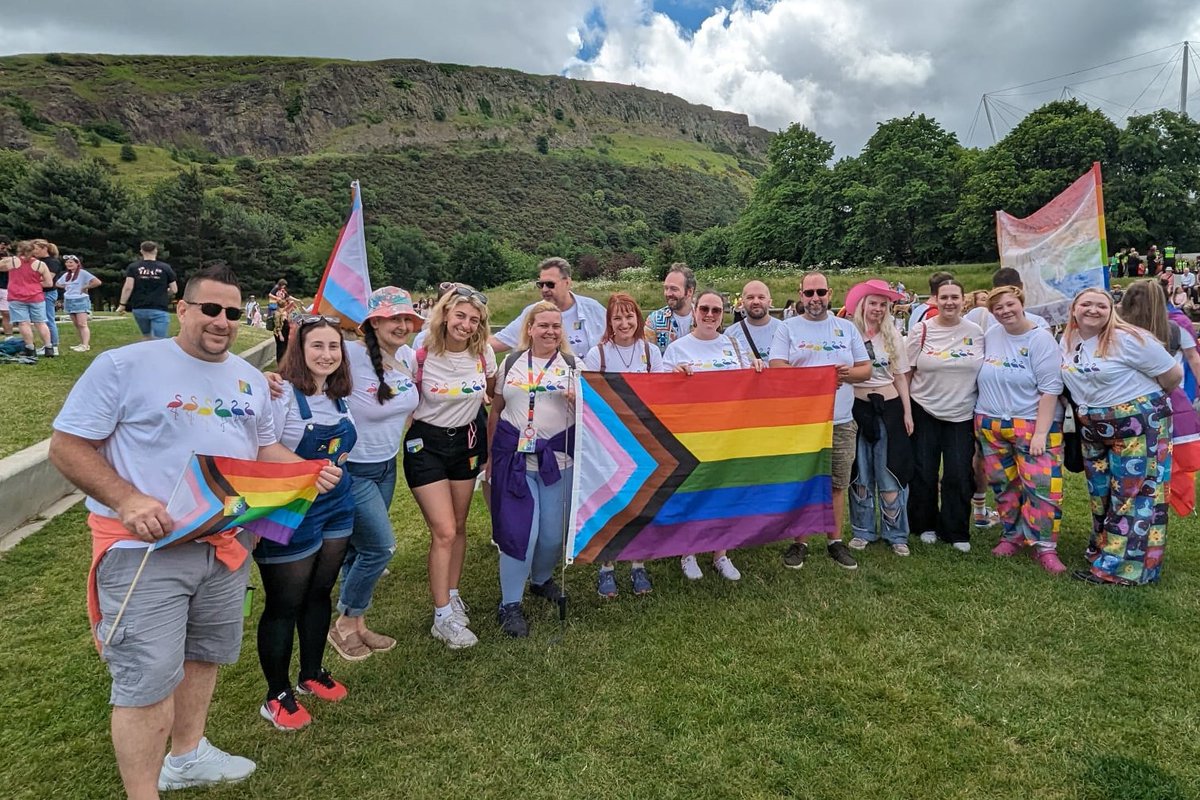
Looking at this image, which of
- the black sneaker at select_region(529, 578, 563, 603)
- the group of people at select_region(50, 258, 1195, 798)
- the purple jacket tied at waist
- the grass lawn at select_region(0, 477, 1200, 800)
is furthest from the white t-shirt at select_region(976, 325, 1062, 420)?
the black sneaker at select_region(529, 578, 563, 603)

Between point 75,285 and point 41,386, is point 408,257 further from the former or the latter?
point 41,386

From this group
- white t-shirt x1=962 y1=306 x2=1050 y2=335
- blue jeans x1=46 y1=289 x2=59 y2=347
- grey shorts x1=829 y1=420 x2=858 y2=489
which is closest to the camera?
grey shorts x1=829 y1=420 x2=858 y2=489

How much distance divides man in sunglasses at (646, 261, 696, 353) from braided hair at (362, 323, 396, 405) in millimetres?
2504

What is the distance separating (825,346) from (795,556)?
5.39ft

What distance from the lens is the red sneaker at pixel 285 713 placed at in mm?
3027

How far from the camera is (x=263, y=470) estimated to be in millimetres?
2494

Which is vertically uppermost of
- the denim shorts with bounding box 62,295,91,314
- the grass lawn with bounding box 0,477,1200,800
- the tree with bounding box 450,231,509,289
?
the tree with bounding box 450,231,509,289

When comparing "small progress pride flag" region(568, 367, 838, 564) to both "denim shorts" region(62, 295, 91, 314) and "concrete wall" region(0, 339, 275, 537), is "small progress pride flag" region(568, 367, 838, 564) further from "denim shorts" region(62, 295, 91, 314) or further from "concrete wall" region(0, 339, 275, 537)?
"denim shorts" region(62, 295, 91, 314)

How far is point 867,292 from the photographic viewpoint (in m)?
4.95

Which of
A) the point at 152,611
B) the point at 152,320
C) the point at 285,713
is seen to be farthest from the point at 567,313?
the point at 152,320

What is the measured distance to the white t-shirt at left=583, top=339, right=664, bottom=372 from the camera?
4359 mm

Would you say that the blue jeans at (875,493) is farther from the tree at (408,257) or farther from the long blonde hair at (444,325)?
the tree at (408,257)

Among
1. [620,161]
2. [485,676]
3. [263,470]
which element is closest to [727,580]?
[485,676]

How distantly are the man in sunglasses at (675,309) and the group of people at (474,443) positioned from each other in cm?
4
